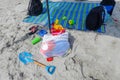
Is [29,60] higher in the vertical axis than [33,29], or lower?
lower

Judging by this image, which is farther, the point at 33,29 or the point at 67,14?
the point at 67,14

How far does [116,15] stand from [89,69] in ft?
7.24

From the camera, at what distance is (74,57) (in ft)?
10.4

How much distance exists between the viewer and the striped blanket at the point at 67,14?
162 inches

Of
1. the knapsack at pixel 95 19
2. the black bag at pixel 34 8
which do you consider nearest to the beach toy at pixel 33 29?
the black bag at pixel 34 8

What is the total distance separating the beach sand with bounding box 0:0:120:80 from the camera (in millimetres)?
2831

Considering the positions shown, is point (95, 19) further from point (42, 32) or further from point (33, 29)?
point (33, 29)

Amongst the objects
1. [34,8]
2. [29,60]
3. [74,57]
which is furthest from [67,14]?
[29,60]

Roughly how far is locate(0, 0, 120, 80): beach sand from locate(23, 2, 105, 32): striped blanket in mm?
244

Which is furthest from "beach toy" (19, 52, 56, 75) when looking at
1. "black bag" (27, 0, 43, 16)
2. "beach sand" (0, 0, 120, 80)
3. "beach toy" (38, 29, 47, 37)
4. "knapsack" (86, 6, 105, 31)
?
"black bag" (27, 0, 43, 16)

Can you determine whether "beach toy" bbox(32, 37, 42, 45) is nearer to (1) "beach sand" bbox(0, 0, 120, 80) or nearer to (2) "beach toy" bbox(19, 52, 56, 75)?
(1) "beach sand" bbox(0, 0, 120, 80)

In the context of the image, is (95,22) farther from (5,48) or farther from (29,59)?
(5,48)

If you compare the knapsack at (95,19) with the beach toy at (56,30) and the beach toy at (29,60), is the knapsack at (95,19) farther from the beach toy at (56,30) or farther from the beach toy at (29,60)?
the beach toy at (29,60)

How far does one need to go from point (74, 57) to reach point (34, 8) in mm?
2003
